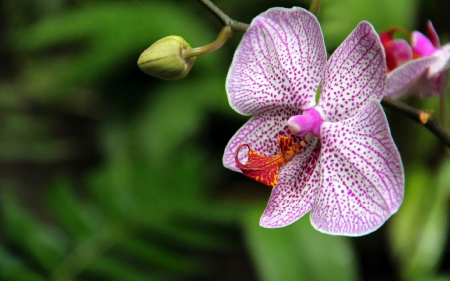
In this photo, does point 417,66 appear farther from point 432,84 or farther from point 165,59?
point 165,59

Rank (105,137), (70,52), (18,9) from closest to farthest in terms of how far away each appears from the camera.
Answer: (105,137) < (18,9) < (70,52)

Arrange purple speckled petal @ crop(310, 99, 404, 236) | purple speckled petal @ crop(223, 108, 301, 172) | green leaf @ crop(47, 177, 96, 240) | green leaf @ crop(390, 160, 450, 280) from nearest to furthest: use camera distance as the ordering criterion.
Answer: purple speckled petal @ crop(310, 99, 404, 236) < purple speckled petal @ crop(223, 108, 301, 172) < green leaf @ crop(390, 160, 450, 280) < green leaf @ crop(47, 177, 96, 240)

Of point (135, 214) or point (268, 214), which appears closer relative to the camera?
point (268, 214)

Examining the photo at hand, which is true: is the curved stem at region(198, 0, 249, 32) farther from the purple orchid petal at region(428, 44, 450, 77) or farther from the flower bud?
the purple orchid petal at region(428, 44, 450, 77)

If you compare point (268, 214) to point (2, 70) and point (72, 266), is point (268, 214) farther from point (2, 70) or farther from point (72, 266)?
point (2, 70)

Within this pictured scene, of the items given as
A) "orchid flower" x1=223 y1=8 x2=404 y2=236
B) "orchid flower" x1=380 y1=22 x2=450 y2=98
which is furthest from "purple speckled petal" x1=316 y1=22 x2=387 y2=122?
"orchid flower" x1=380 y1=22 x2=450 y2=98

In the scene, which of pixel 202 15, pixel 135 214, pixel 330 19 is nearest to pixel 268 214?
pixel 135 214
